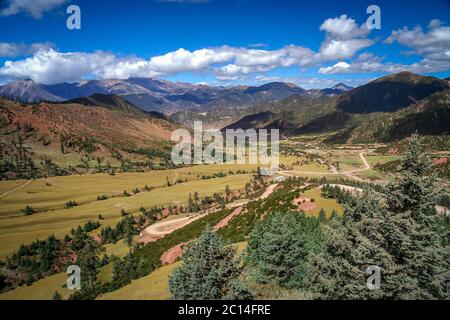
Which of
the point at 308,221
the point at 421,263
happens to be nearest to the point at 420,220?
the point at 421,263

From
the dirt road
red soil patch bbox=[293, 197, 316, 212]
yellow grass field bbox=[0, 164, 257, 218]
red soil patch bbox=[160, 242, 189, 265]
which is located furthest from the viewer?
the dirt road

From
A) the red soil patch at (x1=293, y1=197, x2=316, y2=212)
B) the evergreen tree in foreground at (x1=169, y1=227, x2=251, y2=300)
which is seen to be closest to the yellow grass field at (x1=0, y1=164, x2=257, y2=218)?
the red soil patch at (x1=293, y1=197, x2=316, y2=212)

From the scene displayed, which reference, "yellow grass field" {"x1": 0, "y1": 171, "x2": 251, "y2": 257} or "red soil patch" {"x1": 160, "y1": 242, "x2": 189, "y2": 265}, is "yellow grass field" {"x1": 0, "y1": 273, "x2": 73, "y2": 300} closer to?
"red soil patch" {"x1": 160, "y1": 242, "x2": 189, "y2": 265}

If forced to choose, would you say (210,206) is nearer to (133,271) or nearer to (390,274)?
(133,271)

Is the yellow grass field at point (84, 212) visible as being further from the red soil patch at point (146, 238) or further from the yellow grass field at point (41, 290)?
the yellow grass field at point (41, 290)

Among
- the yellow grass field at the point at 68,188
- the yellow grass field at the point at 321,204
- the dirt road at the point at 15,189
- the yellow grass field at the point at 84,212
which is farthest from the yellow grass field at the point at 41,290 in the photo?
the dirt road at the point at 15,189

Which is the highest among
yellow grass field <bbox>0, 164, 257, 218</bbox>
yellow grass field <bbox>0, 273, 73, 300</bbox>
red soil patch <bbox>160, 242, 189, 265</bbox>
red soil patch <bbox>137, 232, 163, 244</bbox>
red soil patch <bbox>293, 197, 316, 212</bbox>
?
red soil patch <bbox>293, 197, 316, 212</bbox>
